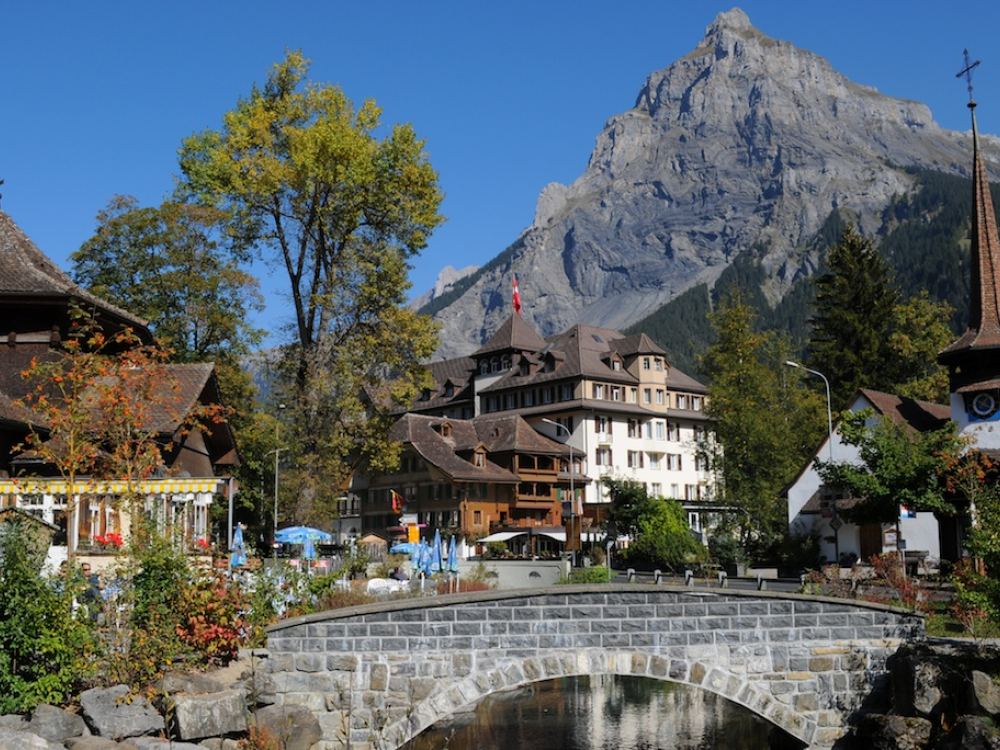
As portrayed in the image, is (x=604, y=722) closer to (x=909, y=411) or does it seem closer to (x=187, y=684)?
(x=187, y=684)

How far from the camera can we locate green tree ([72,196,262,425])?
43.7 metres

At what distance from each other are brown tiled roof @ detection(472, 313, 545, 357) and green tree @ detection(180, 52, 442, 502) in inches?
1918

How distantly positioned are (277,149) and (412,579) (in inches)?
660

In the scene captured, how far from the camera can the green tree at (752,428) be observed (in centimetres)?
5397

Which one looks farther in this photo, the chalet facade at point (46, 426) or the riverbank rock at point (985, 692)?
the chalet facade at point (46, 426)

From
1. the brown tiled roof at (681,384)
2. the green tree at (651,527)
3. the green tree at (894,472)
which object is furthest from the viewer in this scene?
the brown tiled roof at (681,384)

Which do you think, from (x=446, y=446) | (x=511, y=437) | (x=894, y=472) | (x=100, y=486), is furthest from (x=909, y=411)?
(x=100, y=486)

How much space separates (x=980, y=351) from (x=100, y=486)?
113 ft

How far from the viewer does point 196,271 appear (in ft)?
146

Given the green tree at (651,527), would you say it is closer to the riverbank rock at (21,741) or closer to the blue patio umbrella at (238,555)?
the blue patio umbrella at (238,555)

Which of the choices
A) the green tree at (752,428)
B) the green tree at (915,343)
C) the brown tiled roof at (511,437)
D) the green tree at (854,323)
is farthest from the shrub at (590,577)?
the brown tiled roof at (511,437)

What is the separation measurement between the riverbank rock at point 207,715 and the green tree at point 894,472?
22327 mm

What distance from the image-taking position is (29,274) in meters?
31.6

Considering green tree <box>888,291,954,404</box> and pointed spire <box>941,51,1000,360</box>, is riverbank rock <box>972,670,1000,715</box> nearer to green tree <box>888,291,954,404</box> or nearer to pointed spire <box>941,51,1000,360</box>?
pointed spire <box>941,51,1000,360</box>
